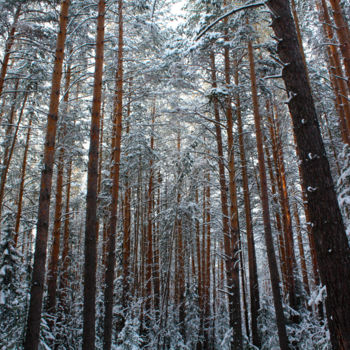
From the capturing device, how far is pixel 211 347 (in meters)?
18.3

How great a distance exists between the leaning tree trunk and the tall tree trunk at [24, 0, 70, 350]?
5181 millimetres

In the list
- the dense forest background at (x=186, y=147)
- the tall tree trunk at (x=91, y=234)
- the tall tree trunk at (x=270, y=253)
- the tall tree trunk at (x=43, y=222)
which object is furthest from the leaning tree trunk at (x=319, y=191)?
the tall tree trunk at (x=43, y=222)

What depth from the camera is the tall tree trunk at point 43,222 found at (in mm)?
5371

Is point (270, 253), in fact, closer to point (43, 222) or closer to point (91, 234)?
point (91, 234)

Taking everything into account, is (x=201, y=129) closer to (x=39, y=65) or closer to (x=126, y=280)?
(x=39, y=65)

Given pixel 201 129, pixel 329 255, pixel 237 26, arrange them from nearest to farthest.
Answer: pixel 329 255
pixel 237 26
pixel 201 129

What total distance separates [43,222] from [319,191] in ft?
17.9

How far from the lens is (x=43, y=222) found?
5.97 m

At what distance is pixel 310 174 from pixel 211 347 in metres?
18.7

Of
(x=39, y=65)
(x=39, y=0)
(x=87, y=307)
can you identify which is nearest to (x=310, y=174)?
(x=87, y=307)

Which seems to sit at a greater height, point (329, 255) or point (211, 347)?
point (329, 255)

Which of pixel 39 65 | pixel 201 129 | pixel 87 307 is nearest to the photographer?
pixel 87 307

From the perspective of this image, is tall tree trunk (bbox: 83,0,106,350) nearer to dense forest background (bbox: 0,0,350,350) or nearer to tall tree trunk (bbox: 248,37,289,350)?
dense forest background (bbox: 0,0,350,350)

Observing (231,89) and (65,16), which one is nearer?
(65,16)
